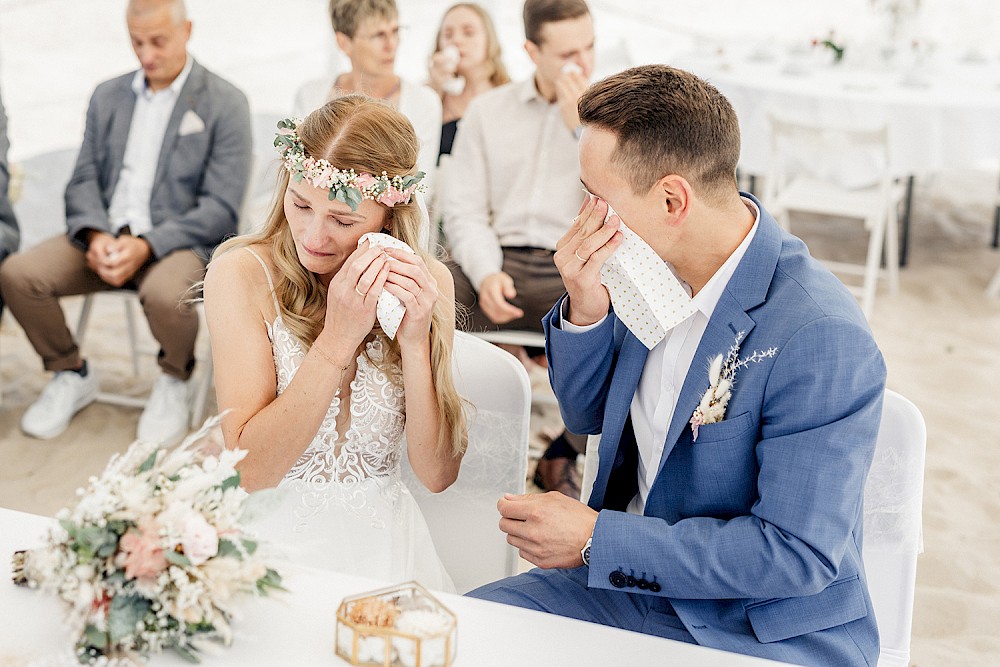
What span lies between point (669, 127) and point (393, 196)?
55 cm

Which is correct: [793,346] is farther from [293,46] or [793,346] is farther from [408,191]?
[293,46]

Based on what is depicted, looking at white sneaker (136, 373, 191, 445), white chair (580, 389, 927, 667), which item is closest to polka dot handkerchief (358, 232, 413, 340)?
white chair (580, 389, 927, 667)

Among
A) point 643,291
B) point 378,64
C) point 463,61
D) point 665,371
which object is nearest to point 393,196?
point 643,291

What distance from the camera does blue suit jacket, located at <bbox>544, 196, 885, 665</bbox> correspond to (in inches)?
→ 63.8

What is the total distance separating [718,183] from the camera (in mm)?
1818

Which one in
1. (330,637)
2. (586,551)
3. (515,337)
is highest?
(330,637)

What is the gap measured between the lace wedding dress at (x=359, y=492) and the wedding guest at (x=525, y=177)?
1.28 m

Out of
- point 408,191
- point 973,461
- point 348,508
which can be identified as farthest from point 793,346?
point 973,461

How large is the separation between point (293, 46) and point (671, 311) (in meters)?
10.6

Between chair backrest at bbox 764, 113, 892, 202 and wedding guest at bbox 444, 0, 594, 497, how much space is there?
1.60 m

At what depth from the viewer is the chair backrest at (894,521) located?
72.3 inches

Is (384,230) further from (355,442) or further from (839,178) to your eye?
(839,178)

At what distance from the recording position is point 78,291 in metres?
3.82

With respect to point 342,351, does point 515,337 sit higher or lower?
lower
